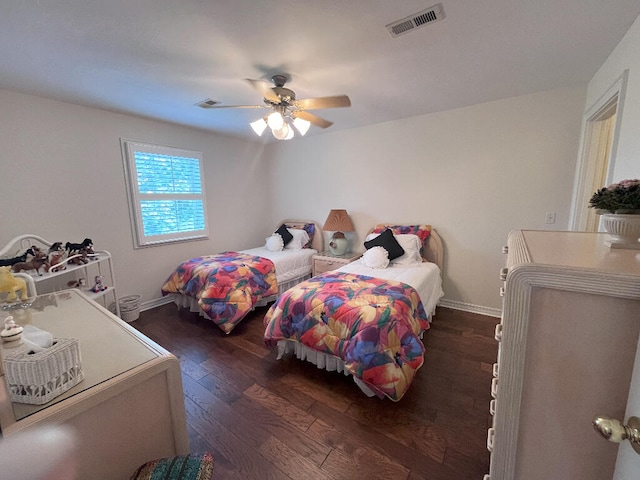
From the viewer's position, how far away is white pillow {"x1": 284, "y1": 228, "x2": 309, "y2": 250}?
4.06m

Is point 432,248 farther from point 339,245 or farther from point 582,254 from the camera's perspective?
point 582,254

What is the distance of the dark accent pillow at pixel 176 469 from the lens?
77cm

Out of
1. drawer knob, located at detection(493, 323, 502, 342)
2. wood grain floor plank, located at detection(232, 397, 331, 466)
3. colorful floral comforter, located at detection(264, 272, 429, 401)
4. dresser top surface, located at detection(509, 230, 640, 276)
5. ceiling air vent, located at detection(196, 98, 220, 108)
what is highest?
ceiling air vent, located at detection(196, 98, 220, 108)

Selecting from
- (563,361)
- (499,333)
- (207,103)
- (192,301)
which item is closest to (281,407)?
(499,333)

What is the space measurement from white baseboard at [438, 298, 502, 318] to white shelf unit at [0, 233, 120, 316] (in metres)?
3.75

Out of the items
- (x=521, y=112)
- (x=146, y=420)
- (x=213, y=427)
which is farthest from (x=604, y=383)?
(x=521, y=112)

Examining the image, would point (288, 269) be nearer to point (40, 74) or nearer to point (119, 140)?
point (119, 140)

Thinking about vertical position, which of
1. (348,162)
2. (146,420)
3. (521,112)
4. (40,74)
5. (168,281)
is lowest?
(168,281)

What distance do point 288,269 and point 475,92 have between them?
2.88 m

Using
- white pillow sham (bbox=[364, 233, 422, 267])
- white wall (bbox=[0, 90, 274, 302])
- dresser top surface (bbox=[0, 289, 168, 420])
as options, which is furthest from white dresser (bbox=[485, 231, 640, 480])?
white wall (bbox=[0, 90, 274, 302])

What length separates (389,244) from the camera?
305 cm

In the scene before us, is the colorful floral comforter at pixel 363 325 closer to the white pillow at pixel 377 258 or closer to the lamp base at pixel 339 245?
the white pillow at pixel 377 258

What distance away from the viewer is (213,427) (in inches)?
63.7

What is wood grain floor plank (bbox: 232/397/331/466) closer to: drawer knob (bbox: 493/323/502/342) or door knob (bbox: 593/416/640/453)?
drawer knob (bbox: 493/323/502/342)
